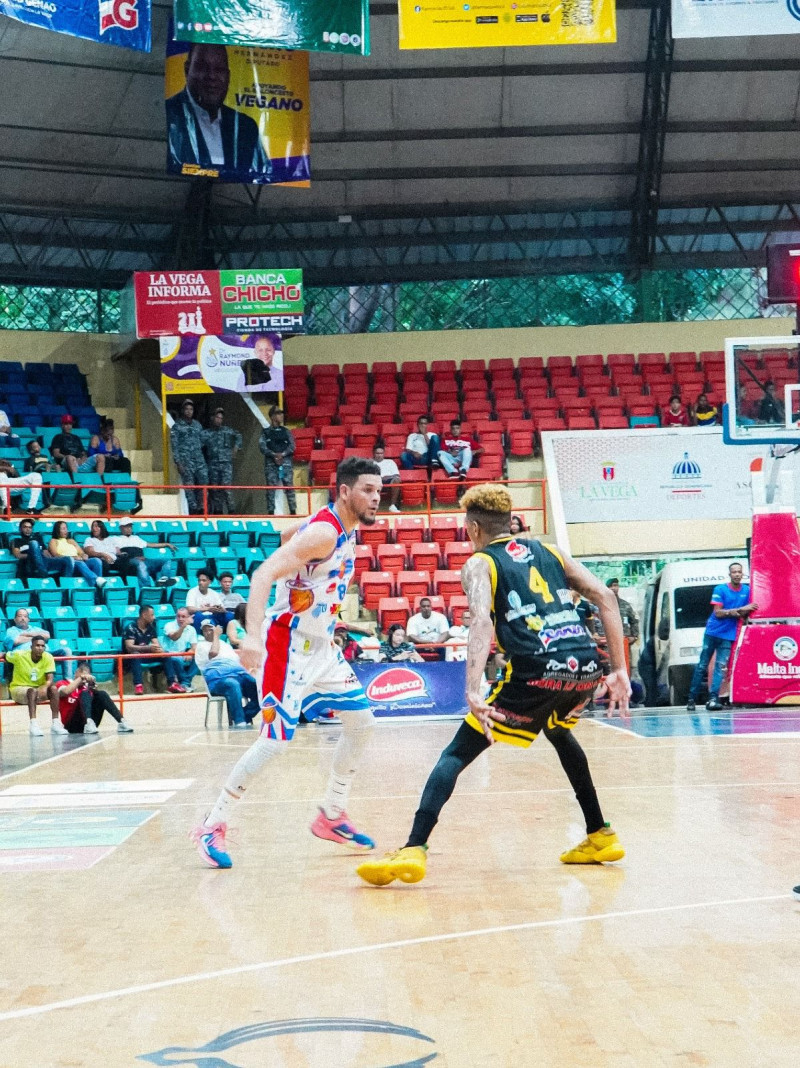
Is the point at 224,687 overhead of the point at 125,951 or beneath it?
beneath

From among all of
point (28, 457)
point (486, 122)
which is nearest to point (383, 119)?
point (486, 122)

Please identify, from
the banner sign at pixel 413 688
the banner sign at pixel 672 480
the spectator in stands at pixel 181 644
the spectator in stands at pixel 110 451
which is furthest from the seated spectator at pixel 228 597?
the banner sign at pixel 672 480

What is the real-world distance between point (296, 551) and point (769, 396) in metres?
11.2

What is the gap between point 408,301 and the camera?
2950 cm

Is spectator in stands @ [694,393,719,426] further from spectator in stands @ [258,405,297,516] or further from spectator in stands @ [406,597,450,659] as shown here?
spectator in stands @ [406,597,450,659]

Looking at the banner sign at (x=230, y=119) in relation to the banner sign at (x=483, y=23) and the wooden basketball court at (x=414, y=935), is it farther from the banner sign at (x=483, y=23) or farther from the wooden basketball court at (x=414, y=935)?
the wooden basketball court at (x=414, y=935)

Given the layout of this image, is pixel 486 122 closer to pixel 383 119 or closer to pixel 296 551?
pixel 383 119

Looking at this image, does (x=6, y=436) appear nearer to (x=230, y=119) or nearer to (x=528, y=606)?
(x=230, y=119)

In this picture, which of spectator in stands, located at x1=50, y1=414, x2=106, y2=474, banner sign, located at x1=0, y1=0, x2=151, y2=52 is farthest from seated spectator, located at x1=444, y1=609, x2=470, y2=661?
banner sign, located at x1=0, y1=0, x2=151, y2=52

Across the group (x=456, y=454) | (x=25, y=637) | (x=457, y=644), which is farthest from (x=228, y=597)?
(x=456, y=454)

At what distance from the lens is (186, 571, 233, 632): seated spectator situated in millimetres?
18469

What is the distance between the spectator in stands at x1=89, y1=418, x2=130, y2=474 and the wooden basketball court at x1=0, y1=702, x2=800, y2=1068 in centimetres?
1506

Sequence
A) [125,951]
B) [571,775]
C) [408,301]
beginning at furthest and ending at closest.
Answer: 1. [408,301]
2. [571,775]
3. [125,951]

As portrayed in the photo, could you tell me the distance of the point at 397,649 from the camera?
59.0ft
